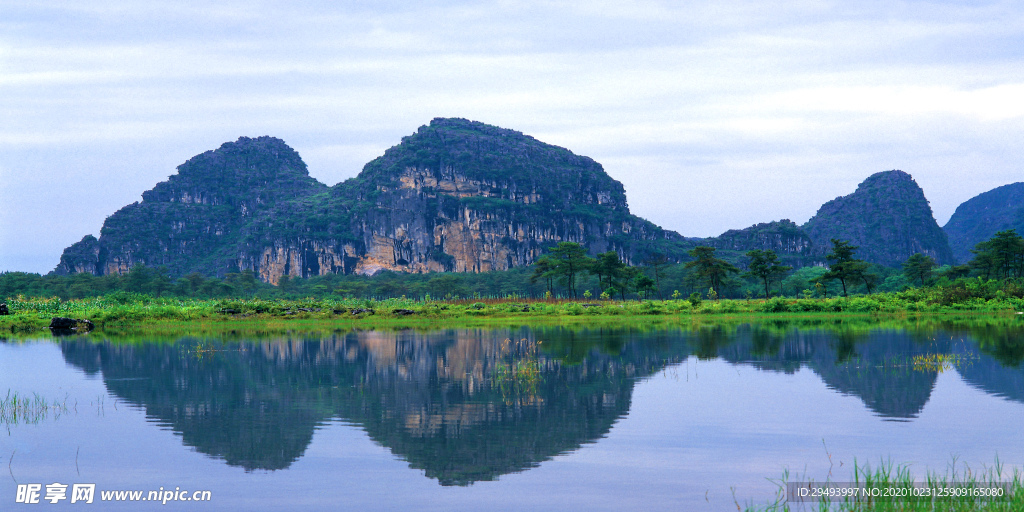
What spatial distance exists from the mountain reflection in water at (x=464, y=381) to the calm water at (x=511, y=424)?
84 millimetres

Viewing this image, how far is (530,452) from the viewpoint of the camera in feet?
43.0

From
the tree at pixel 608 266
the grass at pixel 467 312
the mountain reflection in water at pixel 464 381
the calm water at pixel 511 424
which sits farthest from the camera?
the tree at pixel 608 266

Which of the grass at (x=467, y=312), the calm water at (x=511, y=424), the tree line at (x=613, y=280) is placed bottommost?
the calm water at (x=511, y=424)

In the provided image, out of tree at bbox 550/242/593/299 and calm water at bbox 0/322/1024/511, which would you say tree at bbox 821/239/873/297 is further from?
calm water at bbox 0/322/1024/511

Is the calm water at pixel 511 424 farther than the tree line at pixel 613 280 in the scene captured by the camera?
No

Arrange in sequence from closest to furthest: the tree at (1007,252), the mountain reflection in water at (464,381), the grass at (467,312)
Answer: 1. the mountain reflection in water at (464,381)
2. the grass at (467,312)
3. the tree at (1007,252)

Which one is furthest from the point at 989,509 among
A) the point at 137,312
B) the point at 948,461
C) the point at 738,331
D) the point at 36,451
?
the point at 137,312

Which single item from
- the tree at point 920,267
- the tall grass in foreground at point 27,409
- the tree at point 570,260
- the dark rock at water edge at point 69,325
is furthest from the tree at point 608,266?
the tall grass in foreground at point 27,409

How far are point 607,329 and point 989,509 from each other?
34.7 metres

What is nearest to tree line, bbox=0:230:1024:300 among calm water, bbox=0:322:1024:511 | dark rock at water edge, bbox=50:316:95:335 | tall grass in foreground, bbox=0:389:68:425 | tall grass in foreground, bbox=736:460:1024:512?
dark rock at water edge, bbox=50:316:95:335

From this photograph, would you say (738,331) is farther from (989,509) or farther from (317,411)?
(989,509)

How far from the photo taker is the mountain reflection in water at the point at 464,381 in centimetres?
1411

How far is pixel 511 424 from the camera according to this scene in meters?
15.3

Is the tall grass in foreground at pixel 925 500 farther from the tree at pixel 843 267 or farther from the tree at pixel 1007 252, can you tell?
the tree at pixel 1007 252
